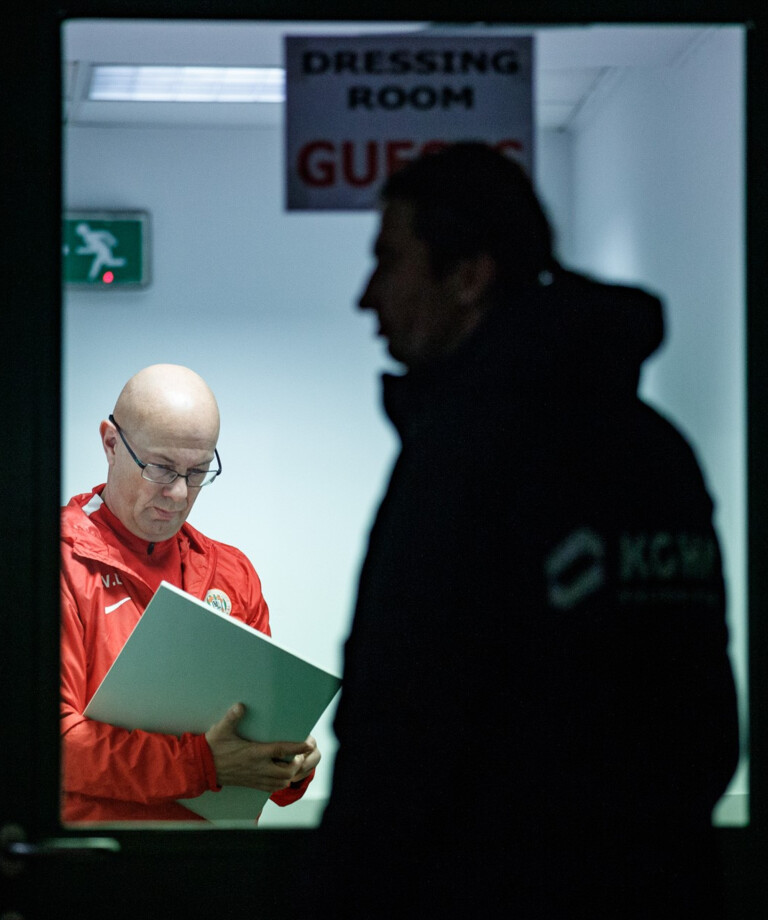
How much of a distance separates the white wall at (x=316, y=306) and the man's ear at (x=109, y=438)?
2cm

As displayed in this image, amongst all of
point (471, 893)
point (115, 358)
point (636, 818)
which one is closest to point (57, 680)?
point (115, 358)

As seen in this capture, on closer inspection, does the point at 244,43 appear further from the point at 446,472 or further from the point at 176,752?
the point at 176,752

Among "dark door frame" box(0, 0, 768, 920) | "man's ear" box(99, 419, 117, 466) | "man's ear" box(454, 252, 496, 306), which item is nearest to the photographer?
"man's ear" box(454, 252, 496, 306)

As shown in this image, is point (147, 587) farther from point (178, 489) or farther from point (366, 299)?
point (366, 299)

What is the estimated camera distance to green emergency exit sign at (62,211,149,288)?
1323 millimetres

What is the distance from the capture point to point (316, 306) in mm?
1455

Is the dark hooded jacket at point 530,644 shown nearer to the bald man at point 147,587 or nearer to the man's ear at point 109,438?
the bald man at point 147,587

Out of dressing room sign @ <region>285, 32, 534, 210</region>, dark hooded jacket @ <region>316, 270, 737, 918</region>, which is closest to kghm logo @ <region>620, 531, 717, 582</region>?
dark hooded jacket @ <region>316, 270, 737, 918</region>

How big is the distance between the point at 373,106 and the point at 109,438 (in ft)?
1.89

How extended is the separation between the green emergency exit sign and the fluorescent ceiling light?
16 centimetres

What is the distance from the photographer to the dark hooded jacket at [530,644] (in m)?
0.97

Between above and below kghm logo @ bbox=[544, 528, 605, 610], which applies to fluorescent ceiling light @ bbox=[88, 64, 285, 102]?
above

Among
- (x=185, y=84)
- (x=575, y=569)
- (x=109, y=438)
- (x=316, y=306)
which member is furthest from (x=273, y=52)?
(x=575, y=569)

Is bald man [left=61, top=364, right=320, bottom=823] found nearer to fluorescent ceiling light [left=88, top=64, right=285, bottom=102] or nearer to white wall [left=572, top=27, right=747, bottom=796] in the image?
fluorescent ceiling light [left=88, top=64, right=285, bottom=102]
